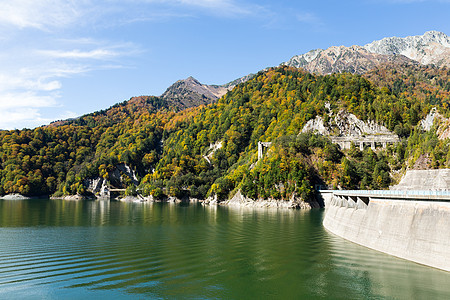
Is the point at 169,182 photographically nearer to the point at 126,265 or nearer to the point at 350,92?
the point at 350,92

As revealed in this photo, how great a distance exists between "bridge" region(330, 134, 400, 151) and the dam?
9248 cm

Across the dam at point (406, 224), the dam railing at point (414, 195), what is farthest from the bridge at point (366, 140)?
the dam railing at point (414, 195)

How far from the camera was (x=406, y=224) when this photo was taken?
3859cm

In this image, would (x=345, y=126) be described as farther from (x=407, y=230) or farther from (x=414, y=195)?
(x=407, y=230)

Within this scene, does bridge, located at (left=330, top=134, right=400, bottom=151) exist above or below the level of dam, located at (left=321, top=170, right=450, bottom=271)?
above

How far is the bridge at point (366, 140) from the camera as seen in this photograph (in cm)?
14050

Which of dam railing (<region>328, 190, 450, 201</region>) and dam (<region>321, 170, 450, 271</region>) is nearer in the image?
dam (<region>321, 170, 450, 271</region>)

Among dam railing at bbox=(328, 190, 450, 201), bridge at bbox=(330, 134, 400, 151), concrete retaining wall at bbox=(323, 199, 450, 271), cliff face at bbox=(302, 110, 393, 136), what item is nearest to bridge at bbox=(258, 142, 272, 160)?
cliff face at bbox=(302, 110, 393, 136)

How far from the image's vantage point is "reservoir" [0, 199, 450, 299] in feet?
97.8

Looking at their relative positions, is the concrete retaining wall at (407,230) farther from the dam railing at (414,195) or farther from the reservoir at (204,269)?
the reservoir at (204,269)

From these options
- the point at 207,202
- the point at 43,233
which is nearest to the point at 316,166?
the point at 207,202

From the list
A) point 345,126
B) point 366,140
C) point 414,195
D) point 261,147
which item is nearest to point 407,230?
point 414,195

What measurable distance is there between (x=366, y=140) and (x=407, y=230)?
111285 millimetres

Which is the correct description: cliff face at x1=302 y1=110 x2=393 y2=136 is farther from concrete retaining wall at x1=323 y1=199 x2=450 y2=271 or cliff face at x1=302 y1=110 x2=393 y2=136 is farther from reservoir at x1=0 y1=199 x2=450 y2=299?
concrete retaining wall at x1=323 y1=199 x2=450 y2=271
